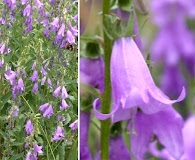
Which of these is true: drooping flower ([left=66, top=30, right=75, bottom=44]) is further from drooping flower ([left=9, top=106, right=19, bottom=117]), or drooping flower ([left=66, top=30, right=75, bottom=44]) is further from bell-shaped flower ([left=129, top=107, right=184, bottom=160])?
bell-shaped flower ([left=129, top=107, right=184, bottom=160])

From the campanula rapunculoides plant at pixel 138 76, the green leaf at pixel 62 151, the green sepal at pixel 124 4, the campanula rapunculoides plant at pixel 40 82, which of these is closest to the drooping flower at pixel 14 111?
the campanula rapunculoides plant at pixel 40 82

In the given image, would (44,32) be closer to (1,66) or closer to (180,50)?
(1,66)

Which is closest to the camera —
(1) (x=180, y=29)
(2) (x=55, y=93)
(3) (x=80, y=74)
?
(1) (x=180, y=29)

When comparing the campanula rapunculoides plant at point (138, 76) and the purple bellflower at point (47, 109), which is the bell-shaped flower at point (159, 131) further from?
the purple bellflower at point (47, 109)

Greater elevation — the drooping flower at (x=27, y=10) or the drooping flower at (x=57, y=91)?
the drooping flower at (x=27, y=10)

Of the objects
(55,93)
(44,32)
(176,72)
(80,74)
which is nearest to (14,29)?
(44,32)
